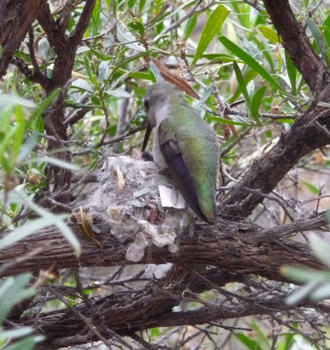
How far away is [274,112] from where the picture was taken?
2727mm

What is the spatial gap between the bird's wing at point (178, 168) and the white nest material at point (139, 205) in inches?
1.6

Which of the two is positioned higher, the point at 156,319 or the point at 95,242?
the point at 95,242

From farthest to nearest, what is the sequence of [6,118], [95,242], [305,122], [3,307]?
[305,122] → [95,242] → [6,118] → [3,307]

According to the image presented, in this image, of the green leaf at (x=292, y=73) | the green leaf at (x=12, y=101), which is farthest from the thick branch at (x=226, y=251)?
the green leaf at (x=12, y=101)

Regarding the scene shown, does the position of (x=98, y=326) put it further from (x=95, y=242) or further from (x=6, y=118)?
(x=6, y=118)

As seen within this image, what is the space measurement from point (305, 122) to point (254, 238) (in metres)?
0.44

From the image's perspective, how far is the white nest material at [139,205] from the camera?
199 cm

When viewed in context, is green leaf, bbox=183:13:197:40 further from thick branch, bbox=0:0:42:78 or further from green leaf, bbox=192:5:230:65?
thick branch, bbox=0:0:42:78

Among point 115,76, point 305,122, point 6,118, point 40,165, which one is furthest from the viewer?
point 115,76

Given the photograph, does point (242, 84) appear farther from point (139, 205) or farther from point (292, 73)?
point (139, 205)

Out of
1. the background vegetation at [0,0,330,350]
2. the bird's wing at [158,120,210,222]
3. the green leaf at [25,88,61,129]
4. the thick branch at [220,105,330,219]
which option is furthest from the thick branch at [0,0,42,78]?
the thick branch at [220,105,330,219]

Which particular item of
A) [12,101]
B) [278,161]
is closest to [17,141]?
[12,101]

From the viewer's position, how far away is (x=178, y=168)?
94.5 inches

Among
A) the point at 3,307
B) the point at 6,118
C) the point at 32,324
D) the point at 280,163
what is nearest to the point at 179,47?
the point at 280,163
